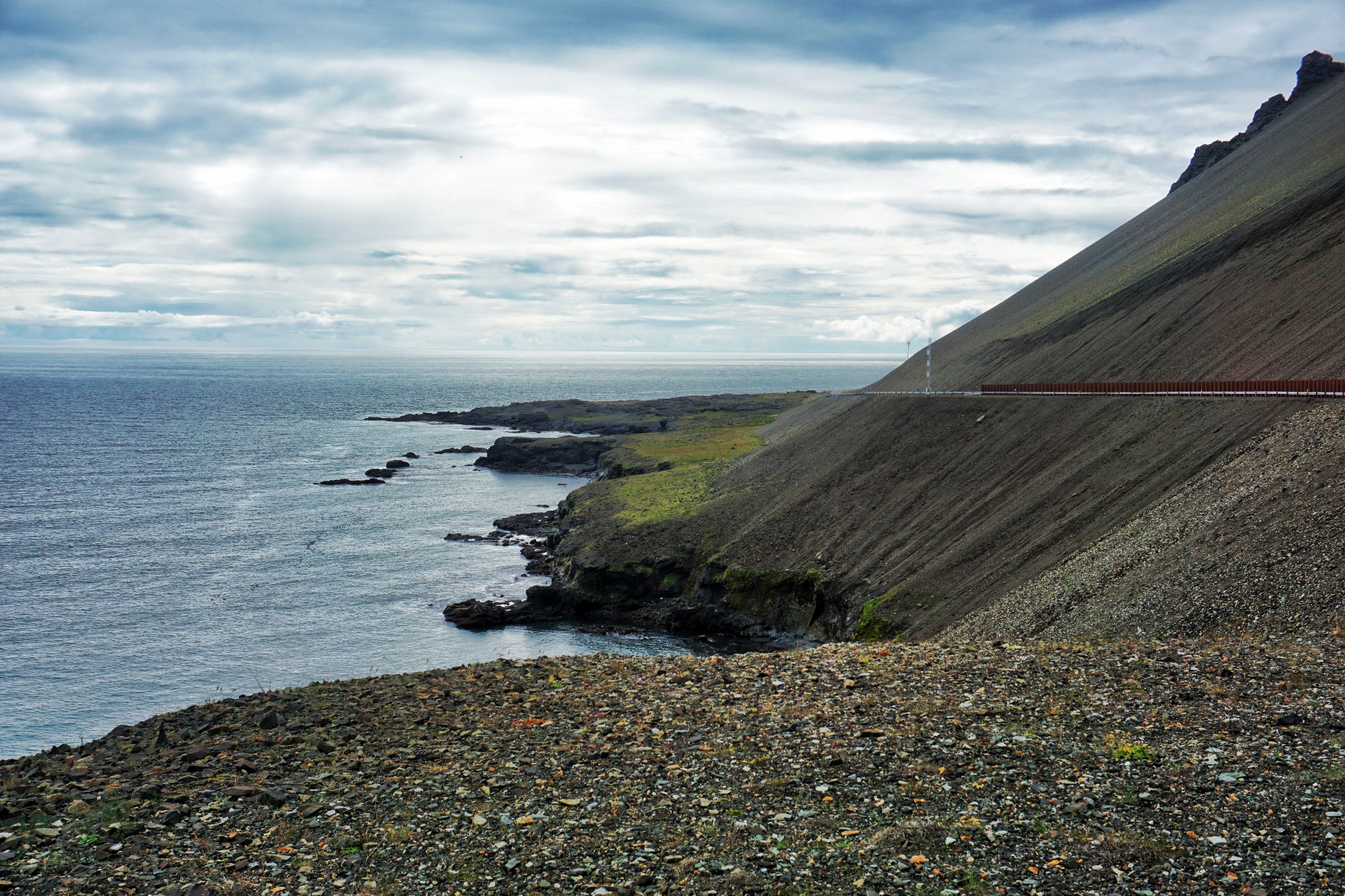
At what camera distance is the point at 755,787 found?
16.5m

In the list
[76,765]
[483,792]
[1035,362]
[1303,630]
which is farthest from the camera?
[1035,362]

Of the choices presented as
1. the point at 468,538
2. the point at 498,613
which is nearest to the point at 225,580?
the point at 468,538

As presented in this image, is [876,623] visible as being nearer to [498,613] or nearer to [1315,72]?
[498,613]

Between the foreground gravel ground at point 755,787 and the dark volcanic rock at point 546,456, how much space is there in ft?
324

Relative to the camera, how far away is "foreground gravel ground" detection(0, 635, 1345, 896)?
1354cm

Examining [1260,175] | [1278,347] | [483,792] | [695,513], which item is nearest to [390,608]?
[695,513]

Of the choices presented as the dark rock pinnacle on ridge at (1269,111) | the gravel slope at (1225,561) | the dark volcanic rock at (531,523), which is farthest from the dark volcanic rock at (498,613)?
the dark rock pinnacle on ridge at (1269,111)

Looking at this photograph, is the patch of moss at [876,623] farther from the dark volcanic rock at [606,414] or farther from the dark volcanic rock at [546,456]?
the dark volcanic rock at [606,414]

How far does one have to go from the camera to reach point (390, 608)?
56469 mm

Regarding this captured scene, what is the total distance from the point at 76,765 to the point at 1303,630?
29.2 metres

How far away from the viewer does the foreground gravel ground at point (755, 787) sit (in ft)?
44.4

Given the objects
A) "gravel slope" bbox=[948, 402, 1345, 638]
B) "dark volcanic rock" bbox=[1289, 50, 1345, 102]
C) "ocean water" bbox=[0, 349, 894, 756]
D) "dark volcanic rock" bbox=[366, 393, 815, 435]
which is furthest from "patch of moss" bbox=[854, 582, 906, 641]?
"dark volcanic rock" bbox=[1289, 50, 1345, 102]

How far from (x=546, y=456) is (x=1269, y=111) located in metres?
125

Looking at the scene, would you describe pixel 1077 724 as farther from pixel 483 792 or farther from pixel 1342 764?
pixel 483 792
